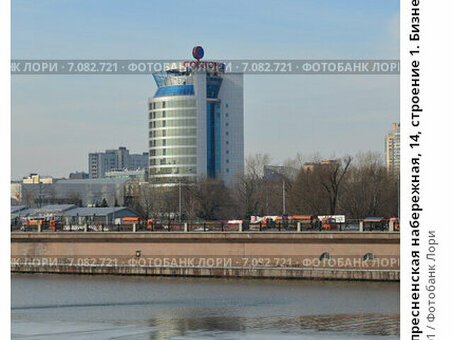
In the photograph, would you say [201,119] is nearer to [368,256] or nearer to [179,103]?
[179,103]

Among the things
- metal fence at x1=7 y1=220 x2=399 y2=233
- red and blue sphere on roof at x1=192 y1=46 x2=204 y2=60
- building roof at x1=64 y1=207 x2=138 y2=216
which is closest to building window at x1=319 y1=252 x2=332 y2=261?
metal fence at x1=7 y1=220 x2=399 y2=233

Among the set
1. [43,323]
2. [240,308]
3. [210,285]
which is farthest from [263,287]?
[43,323]

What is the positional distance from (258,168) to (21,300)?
62396 millimetres

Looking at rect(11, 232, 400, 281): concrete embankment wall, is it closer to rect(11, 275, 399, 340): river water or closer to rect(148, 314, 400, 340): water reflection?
rect(11, 275, 399, 340): river water

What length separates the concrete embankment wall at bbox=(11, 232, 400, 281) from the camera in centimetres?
4612

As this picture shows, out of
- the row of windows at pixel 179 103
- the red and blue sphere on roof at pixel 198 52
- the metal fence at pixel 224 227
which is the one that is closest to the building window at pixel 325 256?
the metal fence at pixel 224 227

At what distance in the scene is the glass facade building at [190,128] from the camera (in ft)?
490

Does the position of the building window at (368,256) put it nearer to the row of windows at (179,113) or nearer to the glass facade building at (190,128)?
the glass facade building at (190,128)

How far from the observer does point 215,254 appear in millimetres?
50688

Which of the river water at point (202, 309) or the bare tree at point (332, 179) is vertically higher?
the bare tree at point (332, 179)

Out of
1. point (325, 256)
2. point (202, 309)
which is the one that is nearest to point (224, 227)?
point (325, 256)

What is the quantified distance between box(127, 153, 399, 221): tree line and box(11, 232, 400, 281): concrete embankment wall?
21671mm

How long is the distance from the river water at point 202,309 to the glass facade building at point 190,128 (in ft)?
324

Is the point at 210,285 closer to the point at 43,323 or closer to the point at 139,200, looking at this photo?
the point at 43,323
